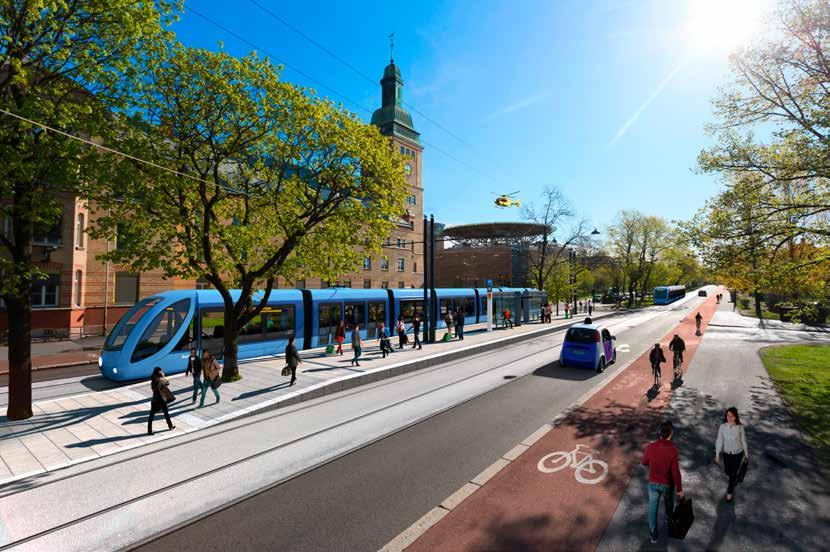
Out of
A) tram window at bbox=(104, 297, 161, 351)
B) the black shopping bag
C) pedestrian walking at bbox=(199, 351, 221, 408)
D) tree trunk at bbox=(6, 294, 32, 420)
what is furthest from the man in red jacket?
tram window at bbox=(104, 297, 161, 351)

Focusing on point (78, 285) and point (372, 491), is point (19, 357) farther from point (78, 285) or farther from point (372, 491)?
point (78, 285)

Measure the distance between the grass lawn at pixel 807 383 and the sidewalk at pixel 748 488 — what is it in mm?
258

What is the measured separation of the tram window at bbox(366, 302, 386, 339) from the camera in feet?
70.1

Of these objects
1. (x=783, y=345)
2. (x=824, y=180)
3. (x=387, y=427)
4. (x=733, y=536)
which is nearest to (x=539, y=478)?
(x=733, y=536)

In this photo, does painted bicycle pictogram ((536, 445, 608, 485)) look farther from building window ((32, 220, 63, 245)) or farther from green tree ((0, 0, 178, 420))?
building window ((32, 220, 63, 245))

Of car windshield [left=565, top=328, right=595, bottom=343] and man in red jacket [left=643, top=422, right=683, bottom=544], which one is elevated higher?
car windshield [left=565, top=328, right=595, bottom=343]

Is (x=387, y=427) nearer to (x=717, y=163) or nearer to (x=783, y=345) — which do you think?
(x=717, y=163)

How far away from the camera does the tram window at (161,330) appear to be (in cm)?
1259

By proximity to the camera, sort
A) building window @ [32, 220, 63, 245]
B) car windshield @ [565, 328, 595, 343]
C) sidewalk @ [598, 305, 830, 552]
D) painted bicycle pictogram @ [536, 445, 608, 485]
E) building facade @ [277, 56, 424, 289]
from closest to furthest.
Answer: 1. sidewalk @ [598, 305, 830, 552]
2. painted bicycle pictogram @ [536, 445, 608, 485]
3. car windshield @ [565, 328, 595, 343]
4. building window @ [32, 220, 63, 245]
5. building facade @ [277, 56, 424, 289]

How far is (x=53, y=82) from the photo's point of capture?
8844 millimetres

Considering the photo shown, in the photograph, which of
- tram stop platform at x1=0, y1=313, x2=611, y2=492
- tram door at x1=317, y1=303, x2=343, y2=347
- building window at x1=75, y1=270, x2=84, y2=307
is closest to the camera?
tram stop platform at x1=0, y1=313, x2=611, y2=492

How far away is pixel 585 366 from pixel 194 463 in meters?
12.9

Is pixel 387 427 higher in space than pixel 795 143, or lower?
lower

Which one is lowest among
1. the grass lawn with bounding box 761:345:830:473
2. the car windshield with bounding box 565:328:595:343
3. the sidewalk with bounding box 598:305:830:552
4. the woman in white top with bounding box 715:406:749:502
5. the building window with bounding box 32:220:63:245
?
the sidewalk with bounding box 598:305:830:552
